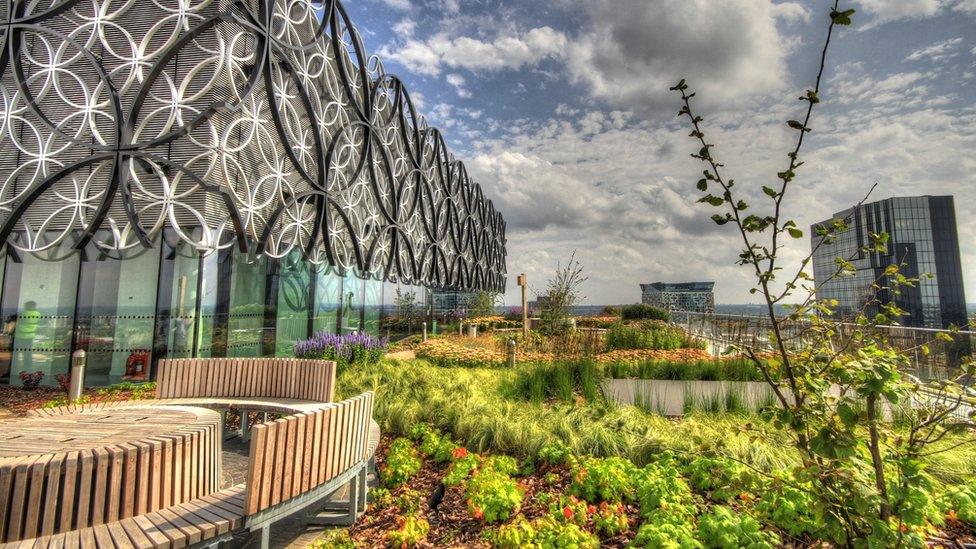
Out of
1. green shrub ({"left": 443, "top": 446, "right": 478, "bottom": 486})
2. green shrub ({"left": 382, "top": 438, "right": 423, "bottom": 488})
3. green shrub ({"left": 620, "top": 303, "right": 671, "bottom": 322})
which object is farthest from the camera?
green shrub ({"left": 620, "top": 303, "right": 671, "bottom": 322})

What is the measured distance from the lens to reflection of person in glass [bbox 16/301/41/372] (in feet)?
38.4

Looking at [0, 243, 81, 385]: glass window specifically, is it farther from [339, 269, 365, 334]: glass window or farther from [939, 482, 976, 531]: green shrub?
[939, 482, 976, 531]: green shrub

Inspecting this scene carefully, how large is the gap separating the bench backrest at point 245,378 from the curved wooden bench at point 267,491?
2715 millimetres

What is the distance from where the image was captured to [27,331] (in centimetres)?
1184

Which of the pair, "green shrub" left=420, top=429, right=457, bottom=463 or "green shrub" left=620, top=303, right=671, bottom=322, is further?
"green shrub" left=620, top=303, right=671, bottom=322

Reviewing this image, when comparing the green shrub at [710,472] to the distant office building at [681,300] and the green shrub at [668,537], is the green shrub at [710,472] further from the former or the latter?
the distant office building at [681,300]

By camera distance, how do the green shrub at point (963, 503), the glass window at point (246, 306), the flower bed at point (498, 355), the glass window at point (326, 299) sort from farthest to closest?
the glass window at point (326, 299) < the glass window at point (246, 306) < the flower bed at point (498, 355) < the green shrub at point (963, 503)

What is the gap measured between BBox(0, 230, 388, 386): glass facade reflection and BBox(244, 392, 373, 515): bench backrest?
896 cm

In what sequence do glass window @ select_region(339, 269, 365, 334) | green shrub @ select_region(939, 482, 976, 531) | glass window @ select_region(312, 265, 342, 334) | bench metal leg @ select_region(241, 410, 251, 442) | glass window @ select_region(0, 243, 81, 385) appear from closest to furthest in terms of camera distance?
green shrub @ select_region(939, 482, 976, 531), bench metal leg @ select_region(241, 410, 251, 442), glass window @ select_region(0, 243, 81, 385), glass window @ select_region(312, 265, 342, 334), glass window @ select_region(339, 269, 365, 334)

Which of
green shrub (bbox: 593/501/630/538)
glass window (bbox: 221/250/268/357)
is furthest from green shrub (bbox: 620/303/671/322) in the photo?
green shrub (bbox: 593/501/630/538)

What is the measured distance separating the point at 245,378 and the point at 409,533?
4.61 meters

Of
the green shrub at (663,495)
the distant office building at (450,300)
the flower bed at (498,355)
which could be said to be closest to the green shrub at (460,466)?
the green shrub at (663,495)

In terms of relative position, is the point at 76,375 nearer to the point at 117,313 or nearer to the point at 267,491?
the point at 117,313

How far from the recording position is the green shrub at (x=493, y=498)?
3.56 metres
